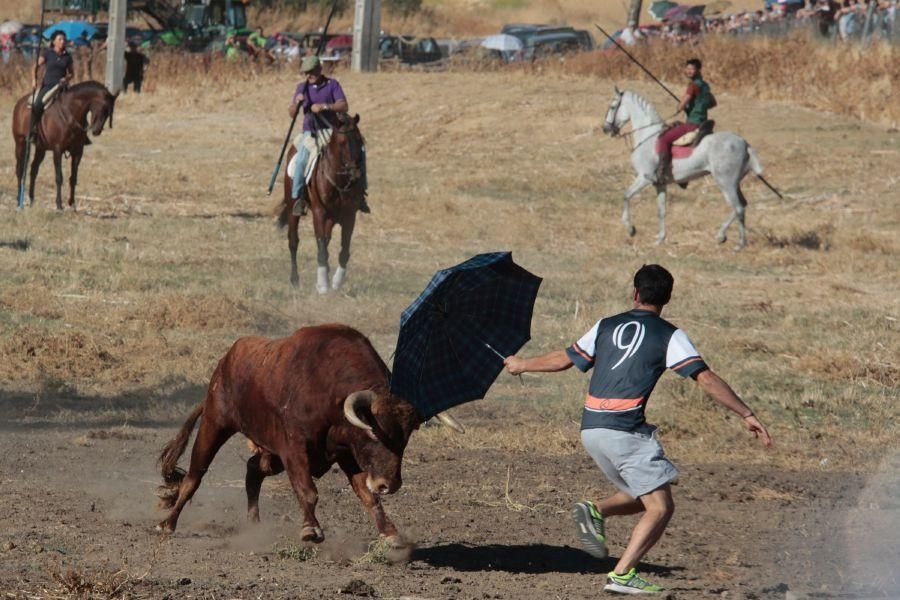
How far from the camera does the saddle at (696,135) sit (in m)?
23.8

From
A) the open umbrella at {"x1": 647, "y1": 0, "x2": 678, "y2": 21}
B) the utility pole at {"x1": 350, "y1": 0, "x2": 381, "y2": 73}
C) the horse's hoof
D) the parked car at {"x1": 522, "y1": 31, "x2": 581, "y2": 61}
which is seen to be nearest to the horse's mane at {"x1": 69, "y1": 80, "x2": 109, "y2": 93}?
the horse's hoof

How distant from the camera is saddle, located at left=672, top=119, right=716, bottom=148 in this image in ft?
77.9

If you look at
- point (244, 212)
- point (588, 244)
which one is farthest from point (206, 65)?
point (588, 244)

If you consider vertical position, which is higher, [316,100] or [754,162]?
[316,100]

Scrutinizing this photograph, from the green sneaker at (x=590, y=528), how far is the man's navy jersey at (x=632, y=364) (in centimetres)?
39

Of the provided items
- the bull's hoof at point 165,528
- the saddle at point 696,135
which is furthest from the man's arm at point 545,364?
the saddle at point 696,135

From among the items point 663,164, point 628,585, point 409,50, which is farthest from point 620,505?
point 409,50

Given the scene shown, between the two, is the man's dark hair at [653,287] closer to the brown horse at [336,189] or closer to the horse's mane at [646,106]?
the brown horse at [336,189]

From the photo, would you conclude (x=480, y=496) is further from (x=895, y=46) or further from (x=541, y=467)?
(x=895, y=46)

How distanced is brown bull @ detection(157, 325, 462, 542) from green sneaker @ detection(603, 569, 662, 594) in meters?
1.06

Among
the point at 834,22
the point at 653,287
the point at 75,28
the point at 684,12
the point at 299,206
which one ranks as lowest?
the point at 299,206

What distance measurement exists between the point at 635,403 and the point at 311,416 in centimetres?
174

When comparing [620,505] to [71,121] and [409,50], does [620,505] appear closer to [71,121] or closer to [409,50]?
[71,121]

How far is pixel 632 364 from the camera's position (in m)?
6.90
